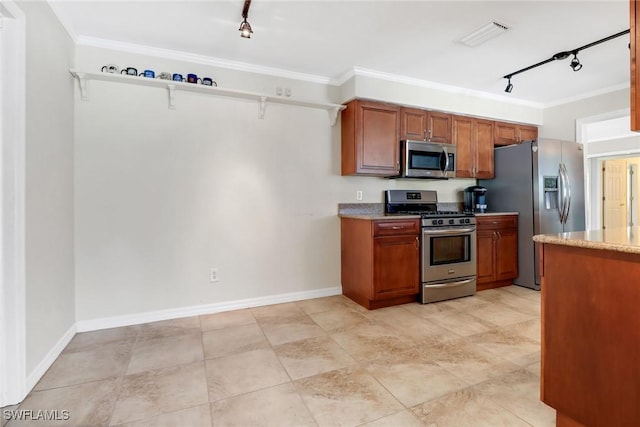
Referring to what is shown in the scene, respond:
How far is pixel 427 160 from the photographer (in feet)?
12.5

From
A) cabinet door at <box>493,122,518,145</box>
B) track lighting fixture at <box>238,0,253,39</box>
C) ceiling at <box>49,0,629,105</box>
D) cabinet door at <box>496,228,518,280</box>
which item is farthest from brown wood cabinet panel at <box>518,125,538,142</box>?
track lighting fixture at <box>238,0,253,39</box>

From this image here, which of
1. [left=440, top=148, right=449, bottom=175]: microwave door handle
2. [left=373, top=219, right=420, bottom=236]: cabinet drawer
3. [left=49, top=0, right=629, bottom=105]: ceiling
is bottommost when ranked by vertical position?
[left=373, top=219, right=420, bottom=236]: cabinet drawer

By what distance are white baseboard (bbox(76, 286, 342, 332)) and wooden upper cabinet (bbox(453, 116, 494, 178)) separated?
231 centimetres

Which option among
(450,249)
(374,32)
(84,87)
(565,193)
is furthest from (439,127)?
(84,87)

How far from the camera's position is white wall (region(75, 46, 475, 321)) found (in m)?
2.73

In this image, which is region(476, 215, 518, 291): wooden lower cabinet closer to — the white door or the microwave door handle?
the microwave door handle

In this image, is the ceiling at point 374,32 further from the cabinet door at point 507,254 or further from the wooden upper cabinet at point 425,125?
the cabinet door at point 507,254

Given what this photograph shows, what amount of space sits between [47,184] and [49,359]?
118cm

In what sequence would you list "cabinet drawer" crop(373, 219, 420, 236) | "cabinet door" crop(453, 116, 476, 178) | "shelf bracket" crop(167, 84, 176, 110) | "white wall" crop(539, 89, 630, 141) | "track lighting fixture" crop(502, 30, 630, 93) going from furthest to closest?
"cabinet door" crop(453, 116, 476, 178), "white wall" crop(539, 89, 630, 141), "cabinet drawer" crop(373, 219, 420, 236), "shelf bracket" crop(167, 84, 176, 110), "track lighting fixture" crop(502, 30, 630, 93)

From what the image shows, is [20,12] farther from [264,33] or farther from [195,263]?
[195,263]

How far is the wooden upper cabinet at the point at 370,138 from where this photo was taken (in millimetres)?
3428

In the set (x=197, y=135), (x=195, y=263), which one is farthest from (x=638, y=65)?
(x=195, y=263)

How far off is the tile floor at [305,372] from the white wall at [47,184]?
0.33 metres

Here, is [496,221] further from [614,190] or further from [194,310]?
[614,190]
